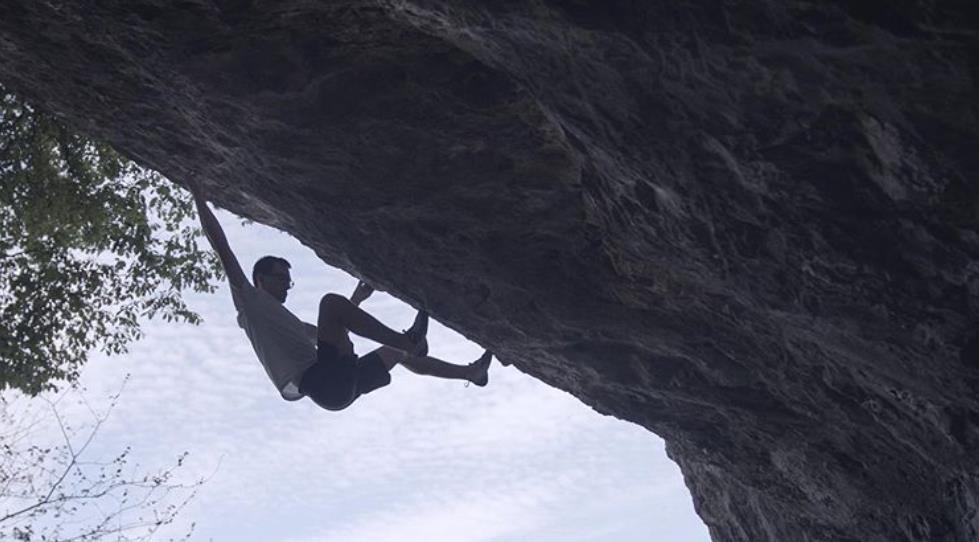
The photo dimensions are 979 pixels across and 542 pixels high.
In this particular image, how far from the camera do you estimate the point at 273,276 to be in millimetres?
9625

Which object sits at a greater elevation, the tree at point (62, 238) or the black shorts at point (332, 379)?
the tree at point (62, 238)

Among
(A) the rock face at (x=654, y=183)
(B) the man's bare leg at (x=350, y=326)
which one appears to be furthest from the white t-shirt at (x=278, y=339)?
(A) the rock face at (x=654, y=183)

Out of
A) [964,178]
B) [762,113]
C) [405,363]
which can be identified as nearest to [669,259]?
[762,113]

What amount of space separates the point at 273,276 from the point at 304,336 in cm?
76

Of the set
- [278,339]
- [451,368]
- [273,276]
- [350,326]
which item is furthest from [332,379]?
[451,368]

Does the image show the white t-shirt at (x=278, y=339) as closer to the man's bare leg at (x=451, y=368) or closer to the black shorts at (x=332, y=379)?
the black shorts at (x=332, y=379)

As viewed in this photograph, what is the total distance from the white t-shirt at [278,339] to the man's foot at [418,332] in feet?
3.21

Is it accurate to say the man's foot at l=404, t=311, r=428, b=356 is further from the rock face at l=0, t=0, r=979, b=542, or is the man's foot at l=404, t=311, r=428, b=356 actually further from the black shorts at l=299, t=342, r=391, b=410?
the black shorts at l=299, t=342, r=391, b=410

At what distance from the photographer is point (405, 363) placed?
10023 mm

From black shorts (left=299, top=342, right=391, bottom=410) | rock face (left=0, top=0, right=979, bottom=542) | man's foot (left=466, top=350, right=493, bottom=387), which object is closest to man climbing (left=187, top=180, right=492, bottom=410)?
black shorts (left=299, top=342, right=391, bottom=410)

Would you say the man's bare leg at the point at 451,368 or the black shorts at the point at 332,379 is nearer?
the black shorts at the point at 332,379

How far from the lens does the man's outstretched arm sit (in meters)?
8.48

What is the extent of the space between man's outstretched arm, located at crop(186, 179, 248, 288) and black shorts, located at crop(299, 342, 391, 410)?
3.31 feet

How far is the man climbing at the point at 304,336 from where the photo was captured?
351 inches
